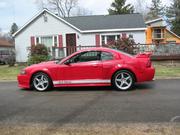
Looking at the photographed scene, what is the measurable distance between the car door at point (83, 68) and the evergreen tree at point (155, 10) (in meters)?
55.5

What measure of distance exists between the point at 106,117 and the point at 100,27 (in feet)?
76.8

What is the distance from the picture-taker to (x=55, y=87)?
1255 cm

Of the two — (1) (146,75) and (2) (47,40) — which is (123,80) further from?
(2) (47,40)

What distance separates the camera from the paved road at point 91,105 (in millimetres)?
7500

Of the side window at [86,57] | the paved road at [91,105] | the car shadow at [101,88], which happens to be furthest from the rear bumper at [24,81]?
the side window at [86,57]

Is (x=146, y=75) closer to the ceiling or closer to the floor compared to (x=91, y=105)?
closer to the ceiling

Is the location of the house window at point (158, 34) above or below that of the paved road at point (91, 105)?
above

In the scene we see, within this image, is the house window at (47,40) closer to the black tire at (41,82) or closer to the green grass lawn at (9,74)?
the green grass lawn at (9,74)

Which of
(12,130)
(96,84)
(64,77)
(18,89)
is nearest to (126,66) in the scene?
(96,84)

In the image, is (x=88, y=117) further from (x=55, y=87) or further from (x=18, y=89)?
(x=18, y=89)

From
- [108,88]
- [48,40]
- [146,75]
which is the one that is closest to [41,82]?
[108,88]

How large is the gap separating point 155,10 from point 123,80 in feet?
200

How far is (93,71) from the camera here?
1186 centimetres

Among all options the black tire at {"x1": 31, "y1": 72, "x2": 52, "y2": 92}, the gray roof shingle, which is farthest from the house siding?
the black tire at {"x1": 31, "y1": 72, "x2": 52, "y2": 92}
